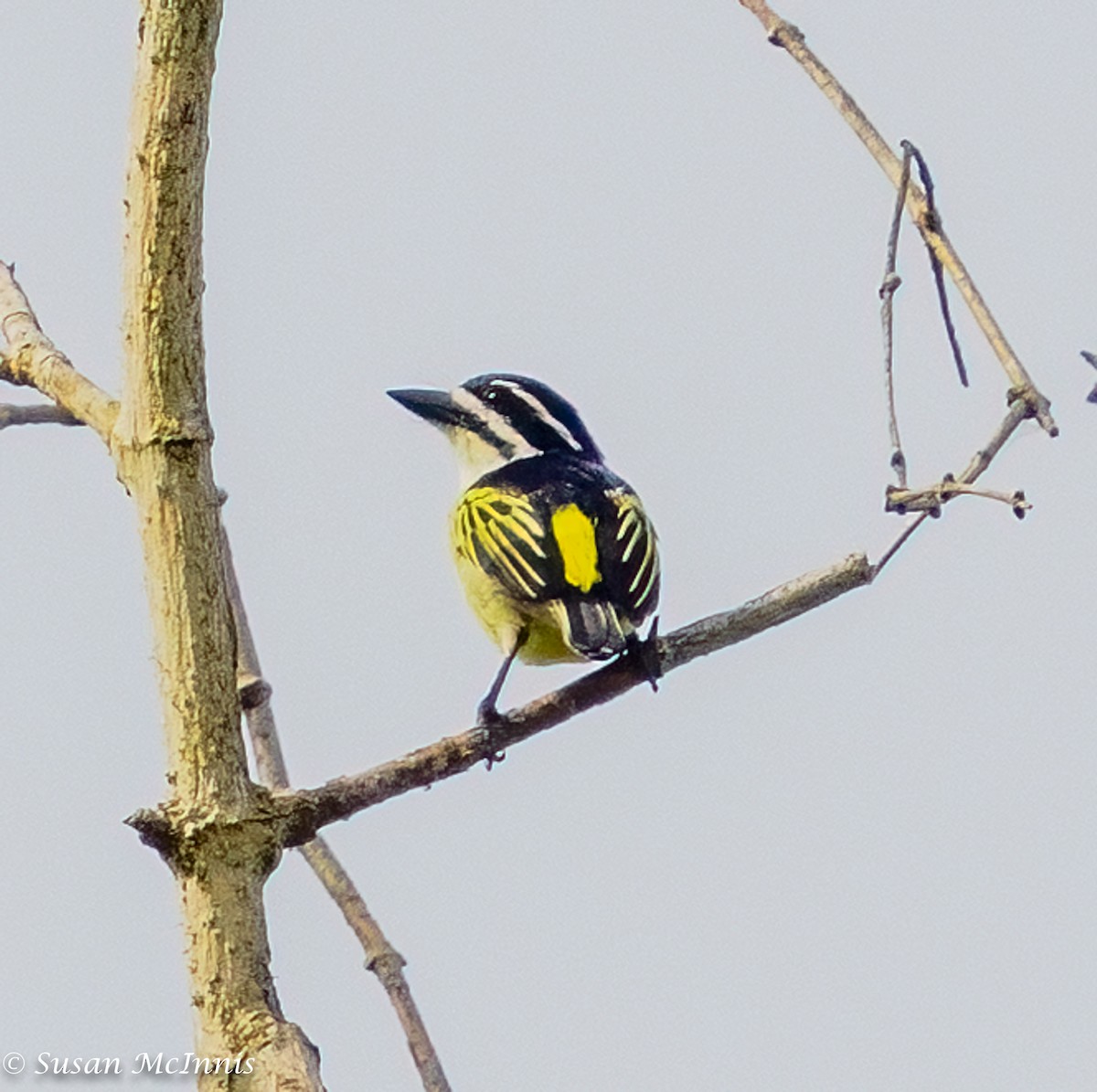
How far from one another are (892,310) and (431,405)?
239cm

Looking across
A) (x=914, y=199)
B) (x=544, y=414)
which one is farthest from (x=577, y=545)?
(x=914, y=199)

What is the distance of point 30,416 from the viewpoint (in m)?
3.16

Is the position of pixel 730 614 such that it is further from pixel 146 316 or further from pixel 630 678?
pixel 146 316

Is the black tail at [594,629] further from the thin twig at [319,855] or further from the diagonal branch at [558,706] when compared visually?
the thin twig at [319,855]

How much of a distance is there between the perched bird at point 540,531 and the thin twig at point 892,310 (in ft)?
2.64

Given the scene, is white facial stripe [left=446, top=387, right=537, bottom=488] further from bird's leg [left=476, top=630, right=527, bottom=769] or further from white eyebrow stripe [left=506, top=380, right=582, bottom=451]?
bird's leg [left=476, top=630, right=527, bottom=769]

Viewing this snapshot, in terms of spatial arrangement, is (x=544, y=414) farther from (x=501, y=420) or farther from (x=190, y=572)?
(x=190, y=572)

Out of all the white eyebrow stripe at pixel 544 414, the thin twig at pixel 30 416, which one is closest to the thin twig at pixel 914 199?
the thin twig at pixel 30 416

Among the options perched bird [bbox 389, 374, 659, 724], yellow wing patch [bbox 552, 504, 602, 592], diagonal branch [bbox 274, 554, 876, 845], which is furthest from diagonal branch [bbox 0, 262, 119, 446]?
yellow wing patch [bbox 552, 504, 602, 592]

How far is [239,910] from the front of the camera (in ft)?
8.27

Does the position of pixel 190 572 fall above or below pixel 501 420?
below

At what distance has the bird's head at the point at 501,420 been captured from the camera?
16.2ft

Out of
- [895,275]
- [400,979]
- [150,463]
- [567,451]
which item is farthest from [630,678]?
[567,451]

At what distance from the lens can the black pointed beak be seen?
5.05m
